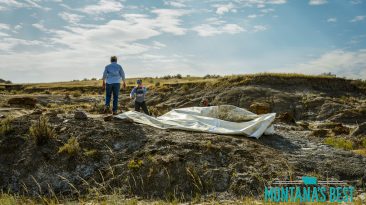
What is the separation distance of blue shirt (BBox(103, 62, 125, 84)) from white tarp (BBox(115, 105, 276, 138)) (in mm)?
1464

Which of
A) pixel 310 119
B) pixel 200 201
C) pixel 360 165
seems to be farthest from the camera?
pixel 310 119

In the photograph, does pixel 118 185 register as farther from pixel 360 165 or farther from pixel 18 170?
pixel 360 165

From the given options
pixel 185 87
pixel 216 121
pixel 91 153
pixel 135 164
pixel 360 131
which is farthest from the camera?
pixel 185 87

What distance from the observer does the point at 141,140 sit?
10.2 metres

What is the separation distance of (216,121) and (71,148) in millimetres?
4680

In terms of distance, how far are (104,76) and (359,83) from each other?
2254cm

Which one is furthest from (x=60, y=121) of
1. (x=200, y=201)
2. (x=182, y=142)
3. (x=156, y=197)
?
(x=200, y=201)

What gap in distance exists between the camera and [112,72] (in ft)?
41.7

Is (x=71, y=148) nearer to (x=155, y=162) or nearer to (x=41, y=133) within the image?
(x=41, y=133)

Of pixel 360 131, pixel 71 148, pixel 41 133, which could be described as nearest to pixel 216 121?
pixel 71 148

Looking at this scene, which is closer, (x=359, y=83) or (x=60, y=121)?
(x=60, y=121)

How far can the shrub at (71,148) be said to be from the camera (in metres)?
9.48

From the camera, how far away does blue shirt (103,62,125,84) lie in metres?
12.7

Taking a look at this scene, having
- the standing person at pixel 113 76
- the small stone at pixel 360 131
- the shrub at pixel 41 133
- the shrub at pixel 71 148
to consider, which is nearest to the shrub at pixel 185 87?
the small stone at pixel 360 131
